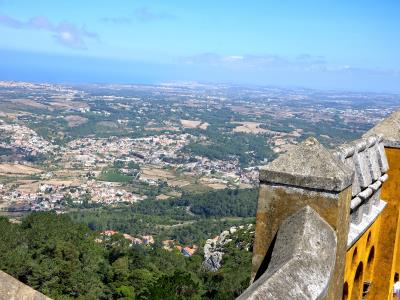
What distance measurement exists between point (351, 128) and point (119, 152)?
170 feet

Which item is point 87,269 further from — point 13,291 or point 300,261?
point 13,291

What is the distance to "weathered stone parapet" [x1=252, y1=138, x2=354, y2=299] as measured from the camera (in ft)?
7.45

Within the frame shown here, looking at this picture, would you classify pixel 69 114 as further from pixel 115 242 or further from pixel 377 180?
pixel 377 180

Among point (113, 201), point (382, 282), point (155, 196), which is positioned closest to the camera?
point (382, 282)

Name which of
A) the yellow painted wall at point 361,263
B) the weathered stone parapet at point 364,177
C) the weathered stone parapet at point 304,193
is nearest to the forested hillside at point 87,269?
the yellow painted wall at point 361,263

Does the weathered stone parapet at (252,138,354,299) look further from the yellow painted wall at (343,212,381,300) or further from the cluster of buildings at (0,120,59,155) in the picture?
the cluster of buildings at (0,120,59,155)

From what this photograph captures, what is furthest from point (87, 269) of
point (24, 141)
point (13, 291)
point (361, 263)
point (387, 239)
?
point (24, 141)

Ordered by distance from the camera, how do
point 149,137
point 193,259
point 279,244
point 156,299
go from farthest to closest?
point 149,137 < point 193,259 < point 156,299 < point 279,244

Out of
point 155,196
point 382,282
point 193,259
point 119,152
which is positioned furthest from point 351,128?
point 382,282

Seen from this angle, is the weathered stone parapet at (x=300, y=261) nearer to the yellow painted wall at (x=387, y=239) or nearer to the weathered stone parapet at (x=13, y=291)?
the weathered stone parapet at (x=13, y=291)

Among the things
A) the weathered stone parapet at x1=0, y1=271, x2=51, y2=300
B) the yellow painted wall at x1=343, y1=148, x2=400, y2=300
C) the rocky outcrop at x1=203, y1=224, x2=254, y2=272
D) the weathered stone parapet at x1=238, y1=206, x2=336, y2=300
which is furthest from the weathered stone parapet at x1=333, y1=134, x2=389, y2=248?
the rocky outcrop at x1=203, y1=224, x2=254, y2=272

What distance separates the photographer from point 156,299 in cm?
1524

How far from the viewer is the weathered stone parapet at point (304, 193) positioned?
227 centimetres

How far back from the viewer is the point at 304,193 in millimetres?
2314
